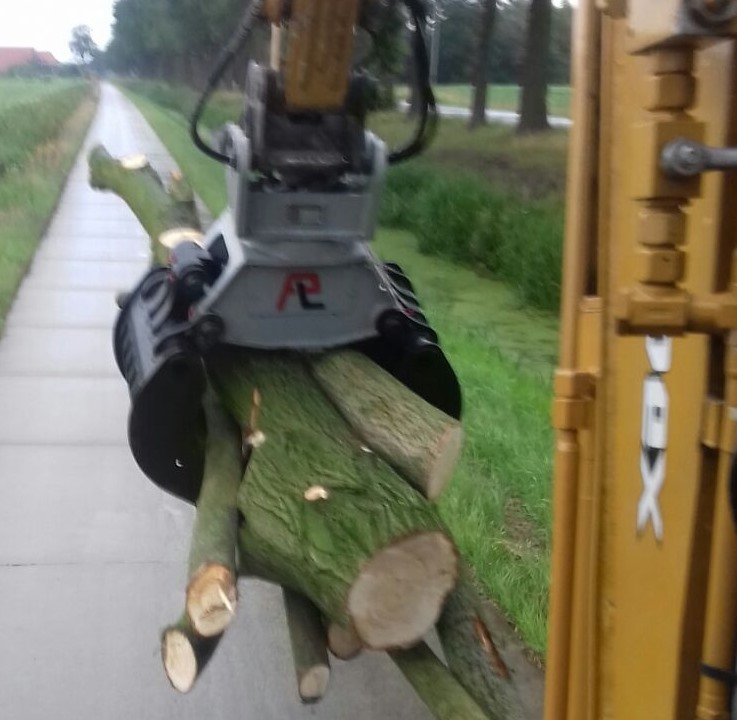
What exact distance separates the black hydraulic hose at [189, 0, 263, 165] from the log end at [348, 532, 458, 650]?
137 centimetres

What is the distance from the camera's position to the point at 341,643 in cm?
329

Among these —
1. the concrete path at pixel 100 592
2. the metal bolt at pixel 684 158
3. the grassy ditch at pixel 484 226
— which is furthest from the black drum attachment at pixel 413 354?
the grassy ditch at pixel 484 226

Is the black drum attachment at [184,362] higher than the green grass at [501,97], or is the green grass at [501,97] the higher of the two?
the green grass at [501,97]

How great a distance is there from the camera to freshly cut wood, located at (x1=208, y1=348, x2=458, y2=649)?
115 inches

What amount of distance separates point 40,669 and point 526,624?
5.46ft

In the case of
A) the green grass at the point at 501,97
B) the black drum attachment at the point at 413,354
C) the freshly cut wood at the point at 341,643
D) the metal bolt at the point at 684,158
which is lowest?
the freshly cut wood at the point at 341,643

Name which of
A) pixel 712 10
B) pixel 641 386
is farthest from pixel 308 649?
pixel 712 10

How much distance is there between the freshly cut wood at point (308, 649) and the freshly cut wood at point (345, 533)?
176mm

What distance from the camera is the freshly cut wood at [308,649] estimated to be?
3.21m

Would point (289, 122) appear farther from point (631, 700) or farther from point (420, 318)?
point (631, 700)

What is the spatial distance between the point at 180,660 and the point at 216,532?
0.36 metres

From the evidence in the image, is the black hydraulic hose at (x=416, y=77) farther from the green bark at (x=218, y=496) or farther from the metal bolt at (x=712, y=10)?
the metal bolt at (x=712, y=10)

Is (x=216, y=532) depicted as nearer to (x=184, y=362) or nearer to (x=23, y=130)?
(x=184, y=362)

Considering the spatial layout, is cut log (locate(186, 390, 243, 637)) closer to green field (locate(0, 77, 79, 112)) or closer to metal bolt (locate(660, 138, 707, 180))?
metal bolt (locate(660, 138, 707, 180))
